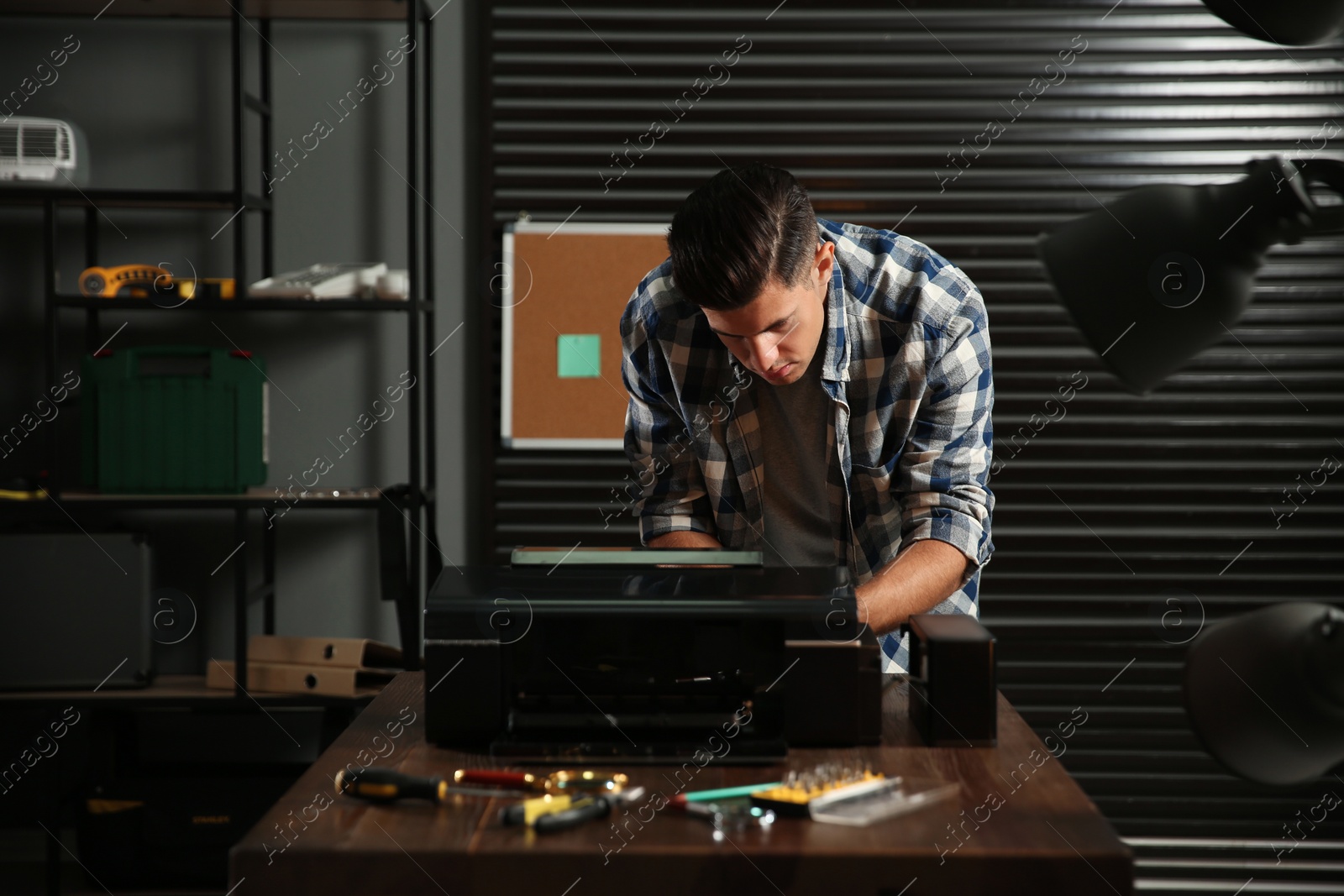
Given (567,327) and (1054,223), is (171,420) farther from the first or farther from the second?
(1054,223)

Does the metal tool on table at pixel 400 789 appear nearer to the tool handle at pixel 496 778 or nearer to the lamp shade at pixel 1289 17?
the tool handle at pixel 496 778

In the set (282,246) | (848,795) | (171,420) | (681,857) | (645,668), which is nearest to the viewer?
(681,857)

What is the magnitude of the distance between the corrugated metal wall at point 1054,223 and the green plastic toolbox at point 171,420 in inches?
25.8

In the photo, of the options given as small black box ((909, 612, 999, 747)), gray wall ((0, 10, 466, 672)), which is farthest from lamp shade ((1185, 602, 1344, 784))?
gray wall ((0, 10, 466, 672))

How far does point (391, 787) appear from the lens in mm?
985

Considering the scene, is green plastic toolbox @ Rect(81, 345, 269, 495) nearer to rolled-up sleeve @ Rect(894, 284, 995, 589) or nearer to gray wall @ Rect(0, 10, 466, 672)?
gray wall @ Rect(0, 10, 466, 672)

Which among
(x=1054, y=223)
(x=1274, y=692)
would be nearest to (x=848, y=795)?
(x=1274, y=692)

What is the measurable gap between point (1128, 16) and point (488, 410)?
6.69 feet

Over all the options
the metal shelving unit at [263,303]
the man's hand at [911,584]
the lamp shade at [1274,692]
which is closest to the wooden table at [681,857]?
the lamp shade at [1274,692]

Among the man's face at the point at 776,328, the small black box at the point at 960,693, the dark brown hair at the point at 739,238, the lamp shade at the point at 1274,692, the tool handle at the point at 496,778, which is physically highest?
the dark brown hair at the point at 739,238

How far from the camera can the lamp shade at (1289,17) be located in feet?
2.46

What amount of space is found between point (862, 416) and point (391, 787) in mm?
1020

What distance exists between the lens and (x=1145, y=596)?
2955mm

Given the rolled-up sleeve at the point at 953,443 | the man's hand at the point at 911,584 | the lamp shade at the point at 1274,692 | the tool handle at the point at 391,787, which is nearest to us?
the lamp shade at the point at 1274,692
